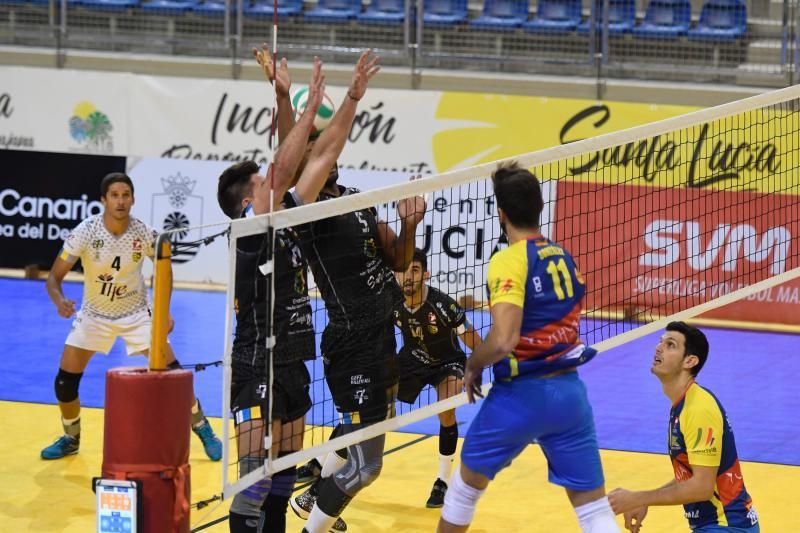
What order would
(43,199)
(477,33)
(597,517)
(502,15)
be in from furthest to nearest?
(502,15)
(477,33)
(43,199)
(597,517)

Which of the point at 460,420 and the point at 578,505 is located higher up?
the point at 578,505

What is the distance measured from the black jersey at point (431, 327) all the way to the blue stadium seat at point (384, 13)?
10.8 m

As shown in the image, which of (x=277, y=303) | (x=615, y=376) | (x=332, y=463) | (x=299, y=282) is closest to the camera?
(x=277, y=303)

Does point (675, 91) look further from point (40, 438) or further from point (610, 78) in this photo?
point (40, 438)

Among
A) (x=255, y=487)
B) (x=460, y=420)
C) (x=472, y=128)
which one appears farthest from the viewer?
(x=472, y=128)

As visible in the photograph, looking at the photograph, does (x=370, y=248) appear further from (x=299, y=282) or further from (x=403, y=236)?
(x=299, y=282)

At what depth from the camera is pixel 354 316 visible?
6527 mm

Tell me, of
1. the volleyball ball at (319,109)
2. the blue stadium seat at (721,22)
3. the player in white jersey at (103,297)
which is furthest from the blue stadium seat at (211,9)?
the volleyball ball at (319,109)

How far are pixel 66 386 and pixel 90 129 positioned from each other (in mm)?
9373

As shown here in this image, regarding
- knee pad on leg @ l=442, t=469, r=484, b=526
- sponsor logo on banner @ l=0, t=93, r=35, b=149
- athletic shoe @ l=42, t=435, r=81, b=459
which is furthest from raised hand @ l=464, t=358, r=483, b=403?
sponsor logo on banner @ l=0, t=93, r=35, b=149

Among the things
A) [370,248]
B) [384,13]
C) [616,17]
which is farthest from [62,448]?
[616,17]

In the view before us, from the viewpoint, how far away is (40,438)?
9477mm

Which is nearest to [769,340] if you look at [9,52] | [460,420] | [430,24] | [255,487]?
[460,420]

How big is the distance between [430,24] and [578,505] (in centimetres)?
1361
